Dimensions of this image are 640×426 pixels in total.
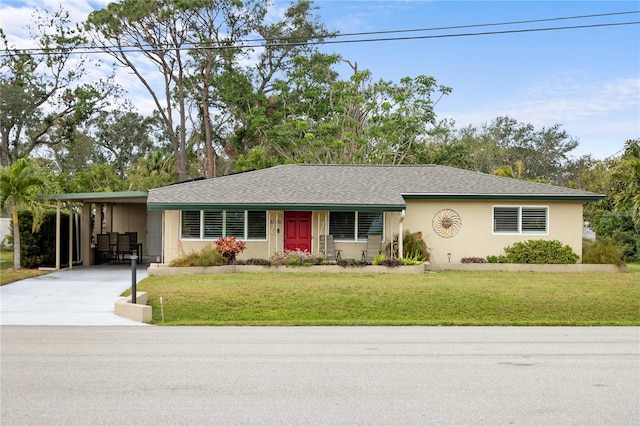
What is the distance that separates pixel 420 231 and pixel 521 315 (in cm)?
882

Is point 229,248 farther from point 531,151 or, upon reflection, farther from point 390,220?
point 531,151

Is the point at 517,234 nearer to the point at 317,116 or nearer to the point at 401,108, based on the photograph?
the point at 401,108

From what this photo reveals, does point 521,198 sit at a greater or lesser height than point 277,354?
greater

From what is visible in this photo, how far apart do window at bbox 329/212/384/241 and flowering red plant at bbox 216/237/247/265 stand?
348 centimetres

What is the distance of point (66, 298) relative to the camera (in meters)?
14.1

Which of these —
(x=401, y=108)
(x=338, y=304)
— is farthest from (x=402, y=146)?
(x=338, y=304)

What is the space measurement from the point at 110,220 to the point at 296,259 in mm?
10368

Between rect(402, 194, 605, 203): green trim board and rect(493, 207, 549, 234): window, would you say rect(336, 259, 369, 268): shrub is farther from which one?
rect(493, 207, 549, 234): window

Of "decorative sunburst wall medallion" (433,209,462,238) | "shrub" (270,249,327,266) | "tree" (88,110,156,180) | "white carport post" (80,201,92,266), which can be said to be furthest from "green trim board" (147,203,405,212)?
"tree" (88,110,156,180)

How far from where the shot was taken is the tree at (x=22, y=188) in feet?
61.2

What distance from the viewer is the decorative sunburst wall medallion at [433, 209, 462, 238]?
71.1ft

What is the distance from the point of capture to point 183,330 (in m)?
10.8

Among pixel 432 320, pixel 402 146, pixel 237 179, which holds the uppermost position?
pixel 402 146

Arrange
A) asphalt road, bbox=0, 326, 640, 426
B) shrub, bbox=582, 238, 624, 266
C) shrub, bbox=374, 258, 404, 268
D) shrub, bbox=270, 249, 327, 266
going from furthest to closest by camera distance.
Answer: shrub, bbox=582, 238, 624, 266, shrub, bbox=270, 249, 327, 266, shrub, bbox=374, 258, 404, 268, asphalt road, bbox=0, 326, 640, 426
